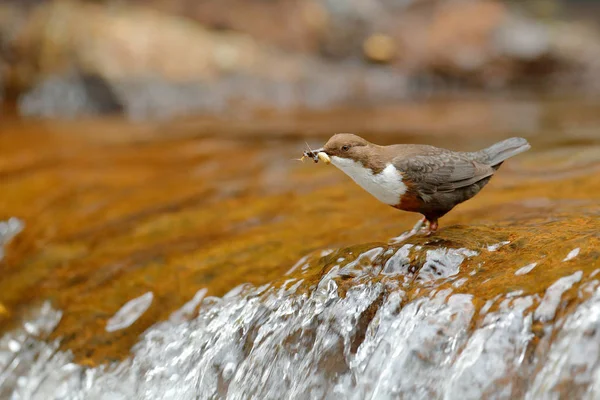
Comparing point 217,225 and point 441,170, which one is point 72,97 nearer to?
point 217,225

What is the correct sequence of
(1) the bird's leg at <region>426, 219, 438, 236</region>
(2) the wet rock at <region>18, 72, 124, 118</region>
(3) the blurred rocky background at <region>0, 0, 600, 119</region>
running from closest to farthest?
(1) the bird's leg at <region>426, 219, 438, 236</region> → (2) the wet rock at <region>18, 72, 124, 118</region> → (3) the blurred rocky background at <region>0, 0, 600, 119</region>

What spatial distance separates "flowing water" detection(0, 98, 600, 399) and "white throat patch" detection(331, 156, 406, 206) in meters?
0.22

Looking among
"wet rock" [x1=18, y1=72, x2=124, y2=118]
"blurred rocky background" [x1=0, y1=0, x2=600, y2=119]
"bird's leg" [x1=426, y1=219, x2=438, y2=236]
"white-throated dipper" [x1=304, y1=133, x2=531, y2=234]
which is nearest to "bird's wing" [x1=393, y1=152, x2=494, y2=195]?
"white-throated dipper" [x1=304, y1=133, x2=531, y2=234]

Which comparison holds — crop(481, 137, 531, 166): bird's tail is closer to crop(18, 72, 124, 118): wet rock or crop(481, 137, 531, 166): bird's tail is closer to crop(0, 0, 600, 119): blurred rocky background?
crop(0, 0, 600, 119): blurred rocky background

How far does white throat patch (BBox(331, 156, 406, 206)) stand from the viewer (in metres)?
2.91

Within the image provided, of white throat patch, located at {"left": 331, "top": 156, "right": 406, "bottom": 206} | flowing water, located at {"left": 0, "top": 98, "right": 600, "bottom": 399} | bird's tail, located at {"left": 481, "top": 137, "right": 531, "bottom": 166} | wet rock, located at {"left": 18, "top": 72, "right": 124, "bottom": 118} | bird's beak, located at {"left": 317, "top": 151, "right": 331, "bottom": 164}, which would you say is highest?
wet rock, located at {"left": 18, "top": 72, "right": 124, "bottom": 118}

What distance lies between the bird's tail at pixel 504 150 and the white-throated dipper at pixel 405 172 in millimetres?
177

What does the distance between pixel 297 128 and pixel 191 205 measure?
2.77 m

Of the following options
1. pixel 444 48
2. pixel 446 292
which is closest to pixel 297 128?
pixel 444 48

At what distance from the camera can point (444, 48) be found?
9.89 meters

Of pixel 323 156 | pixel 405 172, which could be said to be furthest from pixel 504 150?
pixel 323 156

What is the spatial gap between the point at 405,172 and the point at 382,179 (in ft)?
0.34

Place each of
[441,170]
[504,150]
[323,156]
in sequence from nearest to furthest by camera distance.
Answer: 1. [323,156]
2. [441,170]
3. [504,150]

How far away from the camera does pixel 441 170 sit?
3.04 meters
